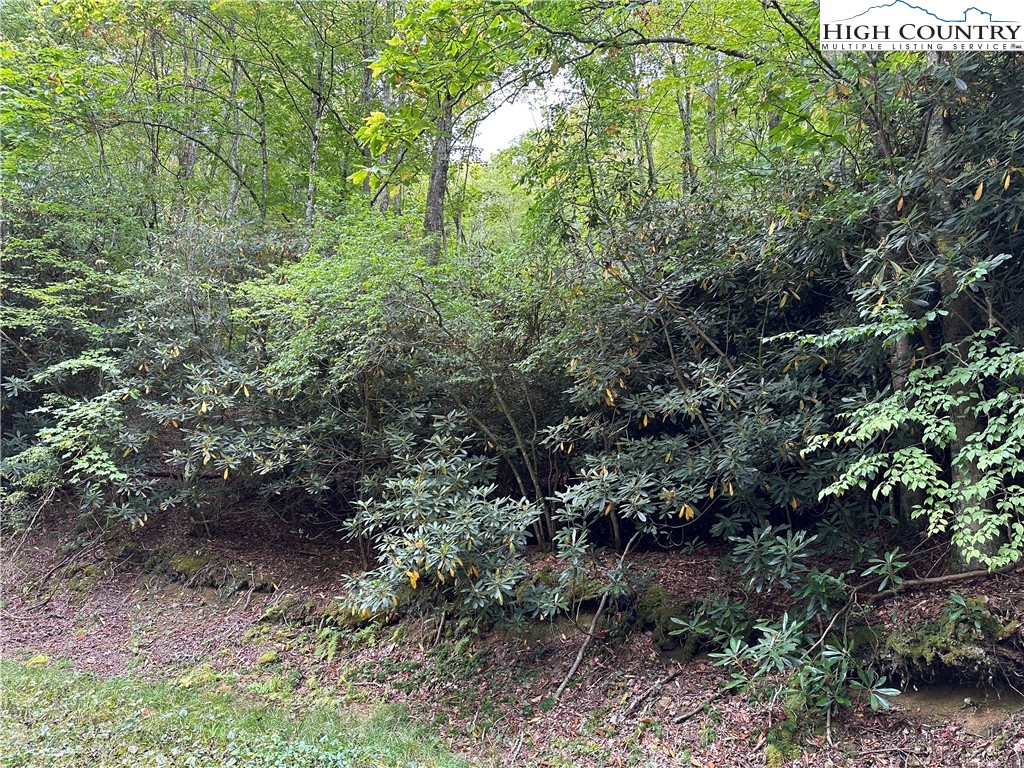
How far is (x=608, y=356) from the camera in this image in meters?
4.36

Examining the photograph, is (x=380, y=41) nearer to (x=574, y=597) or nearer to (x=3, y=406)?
(x=3, y=406)

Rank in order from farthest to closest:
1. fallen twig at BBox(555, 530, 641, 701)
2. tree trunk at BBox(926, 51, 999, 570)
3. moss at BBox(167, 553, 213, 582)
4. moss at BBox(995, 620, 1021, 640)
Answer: moss at BBox(167, 553, 213, 582)
fallen twig at BBox(555, 530, 641, 701)
tree trunk at BBox(926, 51, 999, 570)
moss at BBox(995, 620, 1021, 640)

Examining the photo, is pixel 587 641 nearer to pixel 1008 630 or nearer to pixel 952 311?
pixel 1008 630

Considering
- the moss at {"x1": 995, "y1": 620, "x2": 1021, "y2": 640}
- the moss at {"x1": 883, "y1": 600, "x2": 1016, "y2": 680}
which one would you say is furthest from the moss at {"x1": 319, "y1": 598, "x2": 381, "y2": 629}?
the moss at {"x1": 995, "y1": 620, "x2": 1021, "y2": 640}

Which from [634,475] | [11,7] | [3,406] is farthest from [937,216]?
[11,7]

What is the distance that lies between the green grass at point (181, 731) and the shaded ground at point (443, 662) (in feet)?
0.75

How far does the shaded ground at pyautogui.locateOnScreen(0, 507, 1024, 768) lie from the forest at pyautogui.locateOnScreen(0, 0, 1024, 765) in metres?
0.09

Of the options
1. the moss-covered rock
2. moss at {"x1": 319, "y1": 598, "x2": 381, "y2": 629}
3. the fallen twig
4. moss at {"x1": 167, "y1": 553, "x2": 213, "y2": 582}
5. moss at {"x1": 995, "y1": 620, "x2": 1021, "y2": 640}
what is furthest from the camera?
moss at {"x1": 167, "y1": 553, "x2": 213, "y2": 582}

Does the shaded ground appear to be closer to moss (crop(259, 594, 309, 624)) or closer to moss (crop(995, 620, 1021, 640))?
moss (crop(259, 594, 309, 624))

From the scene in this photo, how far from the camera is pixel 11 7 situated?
8.55m

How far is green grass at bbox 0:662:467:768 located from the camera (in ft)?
10.5

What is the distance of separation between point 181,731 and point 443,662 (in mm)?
1856

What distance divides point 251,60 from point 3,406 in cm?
661


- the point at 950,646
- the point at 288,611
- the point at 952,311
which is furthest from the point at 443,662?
the point at 952,311
